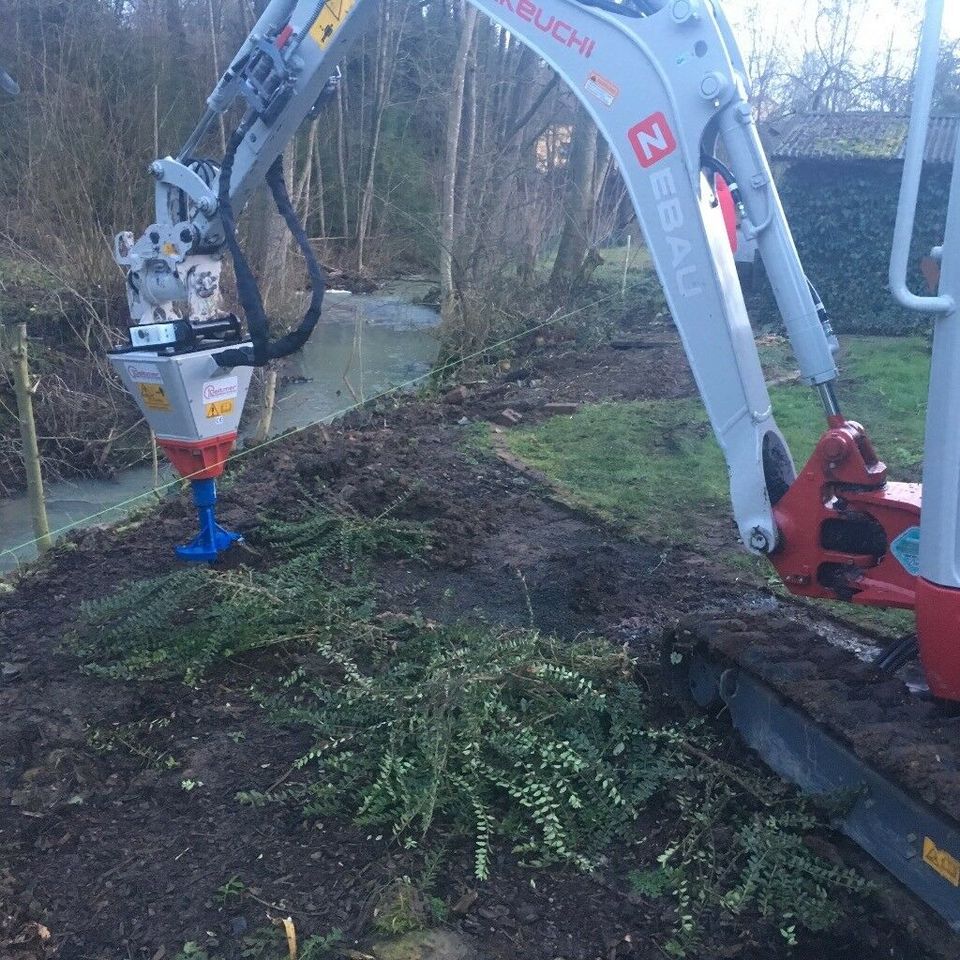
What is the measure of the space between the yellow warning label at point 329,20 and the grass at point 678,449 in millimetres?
3334

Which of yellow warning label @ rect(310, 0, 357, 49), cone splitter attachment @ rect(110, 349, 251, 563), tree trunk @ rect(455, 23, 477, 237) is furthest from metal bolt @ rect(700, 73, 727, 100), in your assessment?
tree trunk @ rect(455, 23, 477, 237)

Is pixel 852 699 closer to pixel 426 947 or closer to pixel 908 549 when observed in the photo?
pixel 908 549

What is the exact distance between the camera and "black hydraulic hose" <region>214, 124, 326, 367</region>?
4.68 m

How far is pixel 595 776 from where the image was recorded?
11.5 ft

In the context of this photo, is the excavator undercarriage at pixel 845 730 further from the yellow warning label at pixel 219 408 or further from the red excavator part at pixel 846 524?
the yellow warning label at pixel 219 408

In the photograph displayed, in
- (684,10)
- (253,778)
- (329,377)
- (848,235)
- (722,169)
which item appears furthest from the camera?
(848,235)

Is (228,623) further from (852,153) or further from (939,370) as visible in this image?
(852,153)

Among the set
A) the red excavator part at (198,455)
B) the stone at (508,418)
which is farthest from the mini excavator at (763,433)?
the stone at (508,418)

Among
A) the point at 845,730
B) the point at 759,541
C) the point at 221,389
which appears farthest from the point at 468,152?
the point at 845,730

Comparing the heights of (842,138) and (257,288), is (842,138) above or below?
above

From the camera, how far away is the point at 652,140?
355 centimetres

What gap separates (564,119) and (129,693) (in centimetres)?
1988

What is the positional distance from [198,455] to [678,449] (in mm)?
4268

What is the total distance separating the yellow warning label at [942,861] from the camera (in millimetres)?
2705
